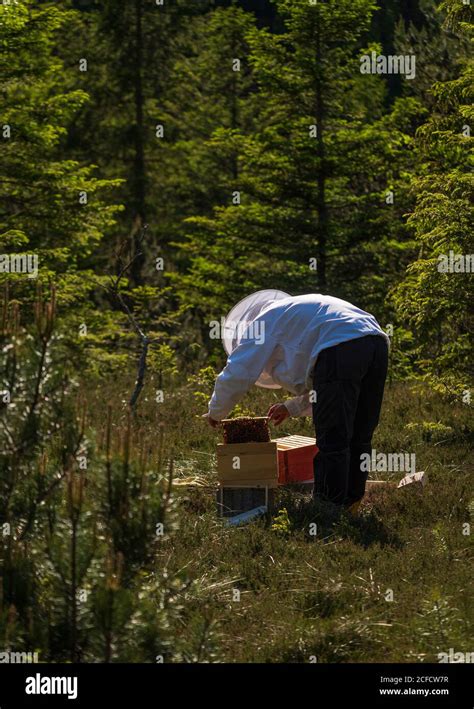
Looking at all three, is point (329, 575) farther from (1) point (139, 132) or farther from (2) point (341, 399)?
(1) point (139, 132)

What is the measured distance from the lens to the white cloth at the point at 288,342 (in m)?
7.62

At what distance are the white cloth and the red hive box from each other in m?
0.80

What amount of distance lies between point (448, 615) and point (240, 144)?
15047 millimetres

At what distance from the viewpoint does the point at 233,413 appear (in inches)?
416

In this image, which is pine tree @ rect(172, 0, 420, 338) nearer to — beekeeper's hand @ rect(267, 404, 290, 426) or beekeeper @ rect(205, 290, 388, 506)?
beekeeper's hand @ rect(267, 404, 290, 426)

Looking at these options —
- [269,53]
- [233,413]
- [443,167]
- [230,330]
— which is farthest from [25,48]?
[230,330]

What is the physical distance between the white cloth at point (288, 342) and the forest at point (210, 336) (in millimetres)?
929

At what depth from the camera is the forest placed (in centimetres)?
482

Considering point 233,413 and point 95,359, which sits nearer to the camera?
point 233,413

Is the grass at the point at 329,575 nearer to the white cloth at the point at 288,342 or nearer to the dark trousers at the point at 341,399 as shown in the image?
the dark trousers at the point at 341,399

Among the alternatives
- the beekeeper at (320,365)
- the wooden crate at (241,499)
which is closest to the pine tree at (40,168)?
the wooden crate at (241,499)

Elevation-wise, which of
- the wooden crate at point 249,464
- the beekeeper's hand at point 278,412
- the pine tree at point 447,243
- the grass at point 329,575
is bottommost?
the grass at point 329,575

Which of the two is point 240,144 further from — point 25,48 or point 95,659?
point 95,659

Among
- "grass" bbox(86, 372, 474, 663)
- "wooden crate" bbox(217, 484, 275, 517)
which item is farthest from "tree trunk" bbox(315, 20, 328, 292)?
"wooden crate" bbox(217, 484, 275, 517)
